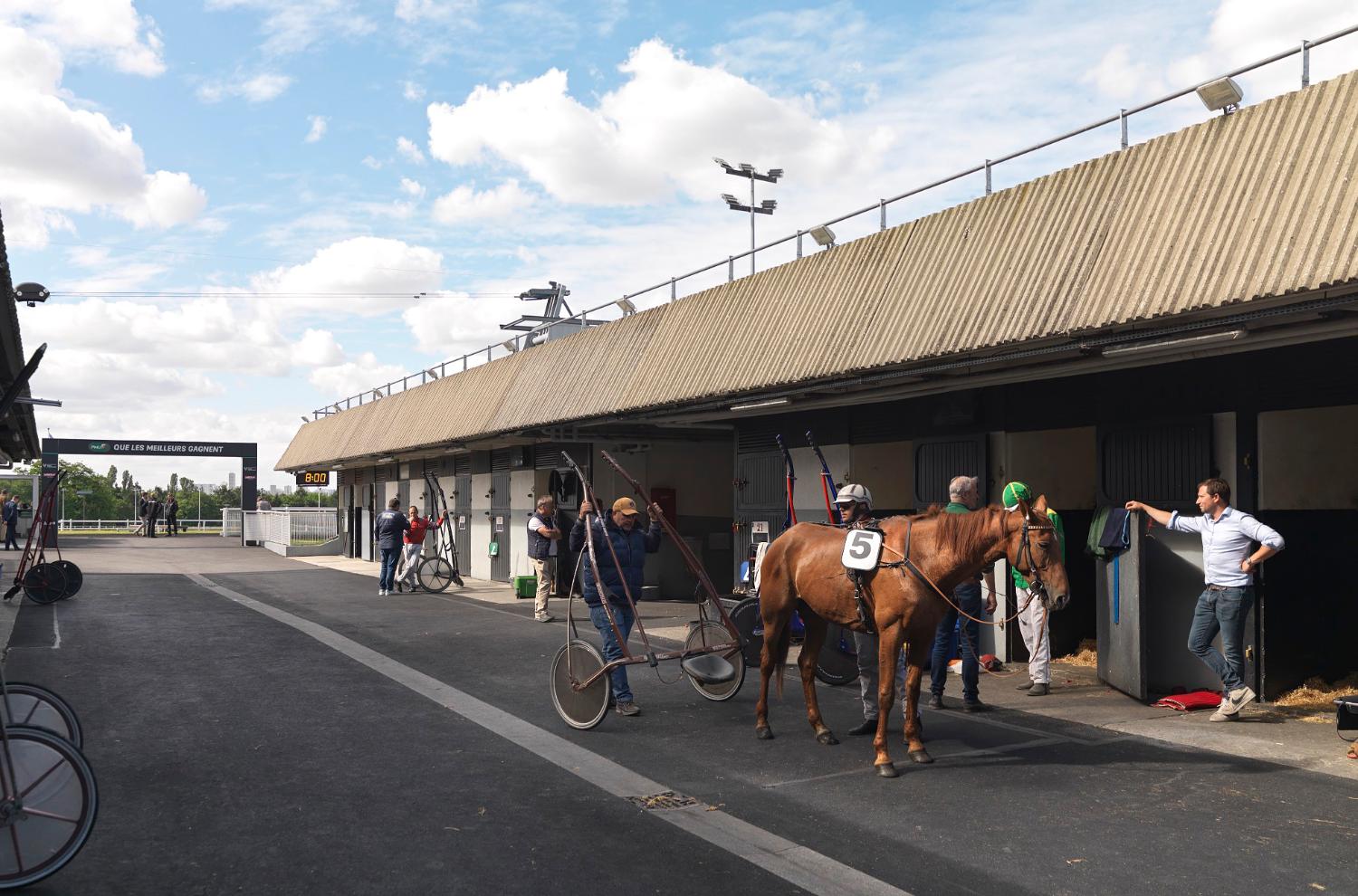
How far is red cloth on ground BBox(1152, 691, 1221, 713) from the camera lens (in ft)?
30.2

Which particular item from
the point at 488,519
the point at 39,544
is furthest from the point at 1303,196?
the point at 488,519

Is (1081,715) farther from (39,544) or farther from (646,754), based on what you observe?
(39,544)

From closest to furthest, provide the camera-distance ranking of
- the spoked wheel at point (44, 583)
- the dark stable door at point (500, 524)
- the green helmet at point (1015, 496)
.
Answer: the green helmet at point (1015, 496) < the spoked wheel at point (44, 583) < the dark stable door at point (500, 524)

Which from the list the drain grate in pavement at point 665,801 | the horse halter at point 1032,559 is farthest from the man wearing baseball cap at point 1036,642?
the drain grate in pavement at point 665,801

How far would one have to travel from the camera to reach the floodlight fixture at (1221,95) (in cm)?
872

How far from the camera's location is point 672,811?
620 centimetres

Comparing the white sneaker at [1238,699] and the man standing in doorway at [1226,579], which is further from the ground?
the man standing in doorway at [1226,579]

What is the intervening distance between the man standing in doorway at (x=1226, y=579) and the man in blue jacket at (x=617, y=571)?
411 centimetres

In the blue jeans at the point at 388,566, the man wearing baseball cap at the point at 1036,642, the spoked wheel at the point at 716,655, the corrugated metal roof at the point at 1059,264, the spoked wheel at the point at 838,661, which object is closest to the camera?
the corrugated metal roof at the point at 1059,264

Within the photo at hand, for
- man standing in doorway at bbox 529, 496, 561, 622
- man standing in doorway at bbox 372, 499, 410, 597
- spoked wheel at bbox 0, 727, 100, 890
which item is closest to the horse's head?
spoked wheel at bbox 0, 727, 100, 890

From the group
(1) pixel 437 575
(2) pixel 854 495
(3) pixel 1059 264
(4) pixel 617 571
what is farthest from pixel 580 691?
(1) pixel 437 575

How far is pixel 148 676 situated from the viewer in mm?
10930

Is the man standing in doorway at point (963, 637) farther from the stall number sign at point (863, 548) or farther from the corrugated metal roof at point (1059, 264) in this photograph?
the corrugated metal roof at point (1059, 264)

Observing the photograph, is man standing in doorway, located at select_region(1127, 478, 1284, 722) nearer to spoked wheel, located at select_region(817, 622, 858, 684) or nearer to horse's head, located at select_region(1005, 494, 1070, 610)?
horse's head, located at select_region(1005, 494, 1070, 610)
